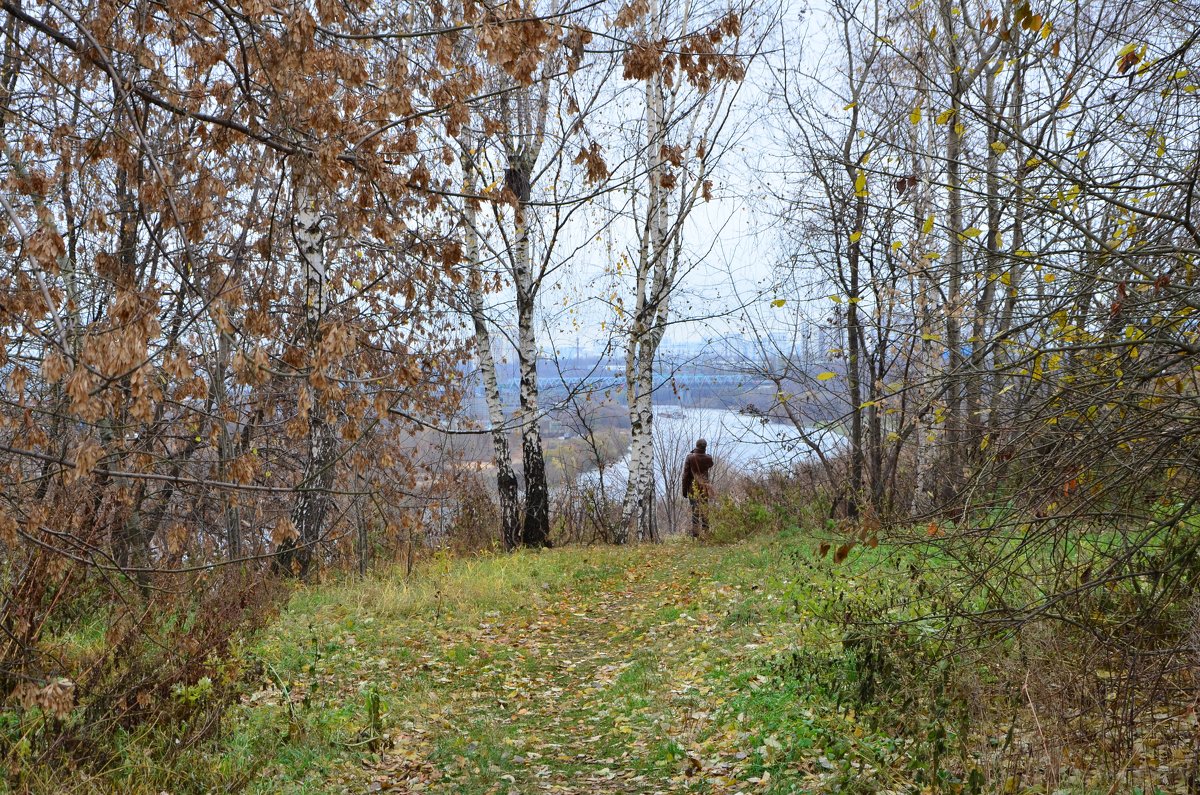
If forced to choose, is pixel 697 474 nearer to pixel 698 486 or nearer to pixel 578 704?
pixel 698 486

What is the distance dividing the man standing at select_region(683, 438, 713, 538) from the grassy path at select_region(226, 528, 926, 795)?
494 cm

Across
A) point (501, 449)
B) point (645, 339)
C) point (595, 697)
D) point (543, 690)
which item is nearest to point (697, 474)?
point (645, 339)

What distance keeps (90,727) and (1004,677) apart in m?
5.12

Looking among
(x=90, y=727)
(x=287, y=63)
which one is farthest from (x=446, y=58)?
(x=90, y=727)

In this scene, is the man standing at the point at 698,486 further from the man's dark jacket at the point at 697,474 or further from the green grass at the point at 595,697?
the green grass at the point at 595,697

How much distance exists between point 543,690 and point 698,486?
9.28 metres

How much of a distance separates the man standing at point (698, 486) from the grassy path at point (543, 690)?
4.94 m

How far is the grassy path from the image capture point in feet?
17.1

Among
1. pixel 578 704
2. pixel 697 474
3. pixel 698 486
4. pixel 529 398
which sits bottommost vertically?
pixel 578 704

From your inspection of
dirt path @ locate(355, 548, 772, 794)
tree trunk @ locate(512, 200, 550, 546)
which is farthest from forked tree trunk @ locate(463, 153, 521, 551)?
dirt path @ locate(355, 548, 772, 794)

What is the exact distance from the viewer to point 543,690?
729 cm

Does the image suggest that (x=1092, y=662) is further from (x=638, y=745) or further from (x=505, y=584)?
(x=505, y=584)

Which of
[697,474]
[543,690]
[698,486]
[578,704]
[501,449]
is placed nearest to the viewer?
Result: [578,704]

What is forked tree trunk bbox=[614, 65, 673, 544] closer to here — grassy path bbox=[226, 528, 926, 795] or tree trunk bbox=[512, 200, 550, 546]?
tree trunk bbox=[512, 200, 550, 546]
